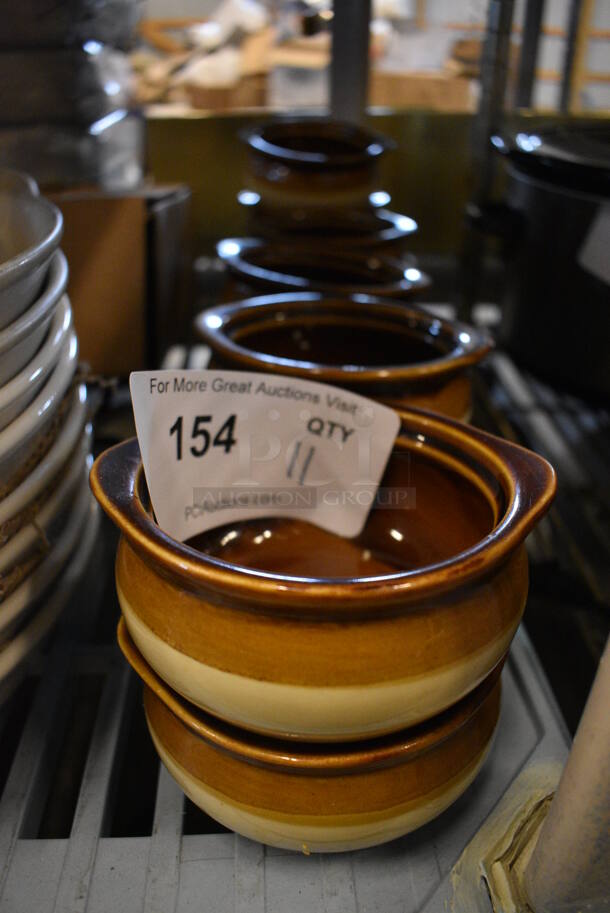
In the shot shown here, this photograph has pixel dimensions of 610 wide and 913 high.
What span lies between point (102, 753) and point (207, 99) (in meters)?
1.14

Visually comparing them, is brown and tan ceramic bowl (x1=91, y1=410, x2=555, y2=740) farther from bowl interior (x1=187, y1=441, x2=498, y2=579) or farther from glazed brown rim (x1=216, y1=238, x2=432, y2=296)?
glazed brown rim (x1=216, y1=238, x2=432, y2=296)

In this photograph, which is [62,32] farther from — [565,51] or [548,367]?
[565,51]

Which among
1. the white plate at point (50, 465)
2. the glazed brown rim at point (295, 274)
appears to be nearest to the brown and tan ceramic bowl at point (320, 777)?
the white plate at point (50, 465)

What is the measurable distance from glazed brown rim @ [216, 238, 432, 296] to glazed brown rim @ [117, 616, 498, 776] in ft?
1.27

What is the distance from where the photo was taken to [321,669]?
1.18ft

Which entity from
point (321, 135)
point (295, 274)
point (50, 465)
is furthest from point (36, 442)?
point (321, 135)

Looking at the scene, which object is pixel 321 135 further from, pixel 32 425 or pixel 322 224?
pixel 32 425

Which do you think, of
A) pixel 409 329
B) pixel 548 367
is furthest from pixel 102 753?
pixel 548 367

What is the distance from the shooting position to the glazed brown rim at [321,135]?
91cm

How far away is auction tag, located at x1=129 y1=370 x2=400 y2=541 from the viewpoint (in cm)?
47

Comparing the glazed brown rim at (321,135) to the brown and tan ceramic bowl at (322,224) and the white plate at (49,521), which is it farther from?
the white plate at (49,521)

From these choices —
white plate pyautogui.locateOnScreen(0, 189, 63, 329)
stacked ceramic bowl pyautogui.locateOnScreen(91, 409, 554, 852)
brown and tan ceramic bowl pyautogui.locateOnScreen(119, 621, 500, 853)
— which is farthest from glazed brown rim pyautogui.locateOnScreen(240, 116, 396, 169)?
brown and tan ceramic bowl pyautogui.locateOnScreen(119, 621, 500, 853)

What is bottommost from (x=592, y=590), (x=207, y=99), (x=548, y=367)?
(x=592, y=590)

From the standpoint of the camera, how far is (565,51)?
1.25 meters
